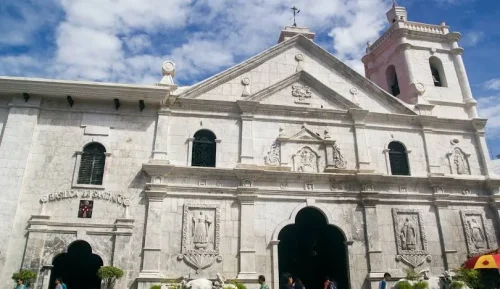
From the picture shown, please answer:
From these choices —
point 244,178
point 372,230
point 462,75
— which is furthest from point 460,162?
point 244,178

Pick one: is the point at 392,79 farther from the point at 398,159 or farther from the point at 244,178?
the point at 244,178

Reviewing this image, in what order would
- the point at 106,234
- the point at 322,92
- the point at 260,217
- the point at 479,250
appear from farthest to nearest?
1. the point at 322,92
2. the point at 479,250
3. the point at 260,217
4. the point at 106,234

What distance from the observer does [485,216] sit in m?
17.9

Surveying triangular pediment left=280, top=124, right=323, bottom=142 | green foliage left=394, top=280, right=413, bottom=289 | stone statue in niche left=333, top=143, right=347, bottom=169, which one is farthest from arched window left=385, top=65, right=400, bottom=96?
green foliage left=394, top=280, right=413, bottom=289

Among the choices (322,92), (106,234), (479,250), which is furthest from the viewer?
(322,92)

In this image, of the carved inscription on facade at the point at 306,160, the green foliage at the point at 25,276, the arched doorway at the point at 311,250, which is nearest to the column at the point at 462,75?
the carved inscription on facade at the point at 306,160

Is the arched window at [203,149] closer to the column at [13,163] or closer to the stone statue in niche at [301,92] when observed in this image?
the stone statue in niche at [301,92]

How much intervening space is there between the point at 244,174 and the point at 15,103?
988 centimetres

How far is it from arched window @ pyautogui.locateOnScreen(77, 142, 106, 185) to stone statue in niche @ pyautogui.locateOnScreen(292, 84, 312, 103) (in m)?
8.93

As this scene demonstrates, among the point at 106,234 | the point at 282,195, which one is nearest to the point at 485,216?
the point at 282,195

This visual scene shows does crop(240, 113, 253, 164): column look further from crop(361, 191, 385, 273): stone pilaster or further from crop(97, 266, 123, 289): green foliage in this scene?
crop(97, 266, 123, 289): green foliage

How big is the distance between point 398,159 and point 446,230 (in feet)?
12.1

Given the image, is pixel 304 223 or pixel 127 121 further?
pixel 304 223

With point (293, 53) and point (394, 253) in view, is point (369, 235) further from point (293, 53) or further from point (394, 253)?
point (293, 53)
